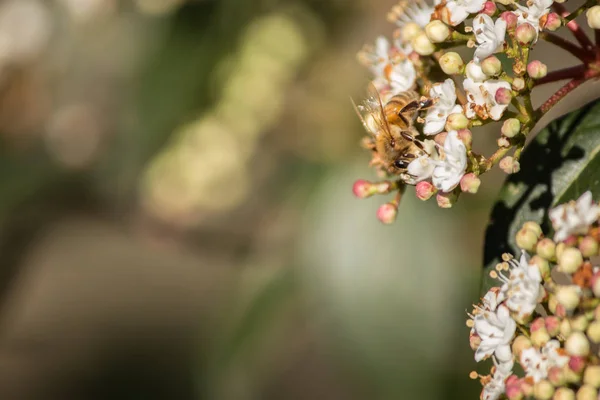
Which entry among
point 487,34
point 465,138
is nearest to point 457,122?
point 465,138

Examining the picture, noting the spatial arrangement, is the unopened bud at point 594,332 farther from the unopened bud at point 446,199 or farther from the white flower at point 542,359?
the unopened bud at point 446,199

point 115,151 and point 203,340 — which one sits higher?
point 115,151

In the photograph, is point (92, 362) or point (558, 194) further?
point (92, 362)

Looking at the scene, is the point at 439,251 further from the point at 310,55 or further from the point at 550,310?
the point at 310,55

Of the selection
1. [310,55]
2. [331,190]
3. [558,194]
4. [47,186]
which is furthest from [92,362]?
[558,194]

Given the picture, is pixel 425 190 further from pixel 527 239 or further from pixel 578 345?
pixel 578 345

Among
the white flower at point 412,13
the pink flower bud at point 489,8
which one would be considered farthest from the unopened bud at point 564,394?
the white flower at point 412,13
